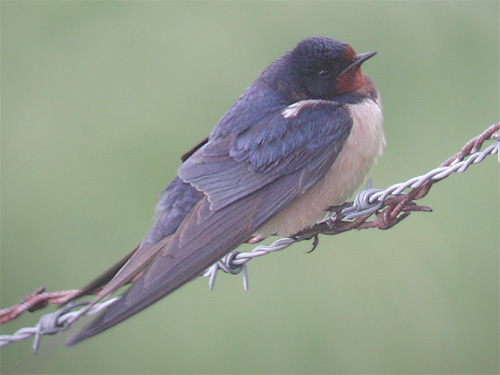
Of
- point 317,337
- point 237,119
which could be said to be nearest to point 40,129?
point 317,337

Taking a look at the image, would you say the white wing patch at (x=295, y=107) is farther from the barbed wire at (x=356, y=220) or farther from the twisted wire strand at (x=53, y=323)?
the twisted wire strand at (x=53, y=323)

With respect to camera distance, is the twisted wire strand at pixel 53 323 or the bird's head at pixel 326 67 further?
the bird's head at pixel 326 67

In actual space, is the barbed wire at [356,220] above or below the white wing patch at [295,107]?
below

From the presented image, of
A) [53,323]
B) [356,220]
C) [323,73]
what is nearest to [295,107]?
[323,73]

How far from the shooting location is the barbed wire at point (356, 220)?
153 cm

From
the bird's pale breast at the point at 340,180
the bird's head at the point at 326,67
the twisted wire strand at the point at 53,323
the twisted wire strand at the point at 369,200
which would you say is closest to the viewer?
the twisted wire strand at the point at 369,200

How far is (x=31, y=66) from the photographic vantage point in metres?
4.45

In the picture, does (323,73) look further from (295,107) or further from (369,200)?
(369,200)

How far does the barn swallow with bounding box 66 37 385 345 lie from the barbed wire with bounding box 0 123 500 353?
0.10m

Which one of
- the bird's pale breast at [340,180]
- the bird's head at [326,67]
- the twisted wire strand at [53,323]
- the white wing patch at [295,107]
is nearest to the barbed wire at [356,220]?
the twisted wire strand at [53,323]

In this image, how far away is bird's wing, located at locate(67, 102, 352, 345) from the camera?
201 centimetres

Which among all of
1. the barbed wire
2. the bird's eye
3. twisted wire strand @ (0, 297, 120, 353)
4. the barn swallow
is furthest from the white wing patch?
twisted wire strand @ (0, 297, 120, 353)

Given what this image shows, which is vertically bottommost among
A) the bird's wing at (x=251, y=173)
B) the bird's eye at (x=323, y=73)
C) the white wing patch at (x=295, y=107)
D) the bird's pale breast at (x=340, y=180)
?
the bird's pale breast at (x=340, y=180)

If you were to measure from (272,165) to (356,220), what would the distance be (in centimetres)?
39
